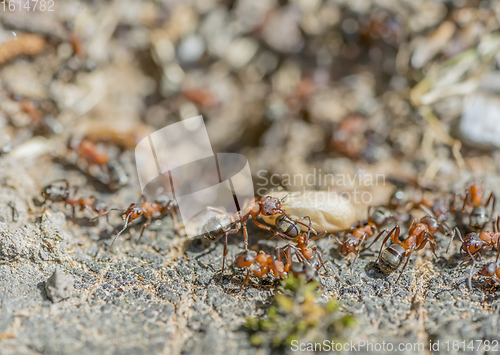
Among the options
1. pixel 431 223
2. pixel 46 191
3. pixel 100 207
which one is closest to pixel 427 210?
pixel 431 223

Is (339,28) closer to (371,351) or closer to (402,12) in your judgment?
(402,12)

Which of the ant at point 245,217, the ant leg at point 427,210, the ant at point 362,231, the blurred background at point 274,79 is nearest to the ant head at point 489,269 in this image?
the ant leg at point 427,210

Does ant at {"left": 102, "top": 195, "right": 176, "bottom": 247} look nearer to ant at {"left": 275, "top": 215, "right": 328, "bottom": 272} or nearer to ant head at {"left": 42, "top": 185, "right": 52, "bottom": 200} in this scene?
ant head at {"left": 42, "top": 185, "right": 52, "bottom": 200}

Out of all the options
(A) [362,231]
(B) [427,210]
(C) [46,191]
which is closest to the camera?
(A) [362,231]

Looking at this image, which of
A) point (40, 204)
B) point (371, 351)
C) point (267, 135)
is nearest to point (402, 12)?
point (267, 135)

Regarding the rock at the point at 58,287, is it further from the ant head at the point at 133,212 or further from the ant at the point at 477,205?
the ant at the point at 477,205

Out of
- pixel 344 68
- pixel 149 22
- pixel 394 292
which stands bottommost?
pixel 394 292

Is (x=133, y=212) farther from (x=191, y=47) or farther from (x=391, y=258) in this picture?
(x=191, y=47)

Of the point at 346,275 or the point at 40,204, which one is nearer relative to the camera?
the point at 346,275
